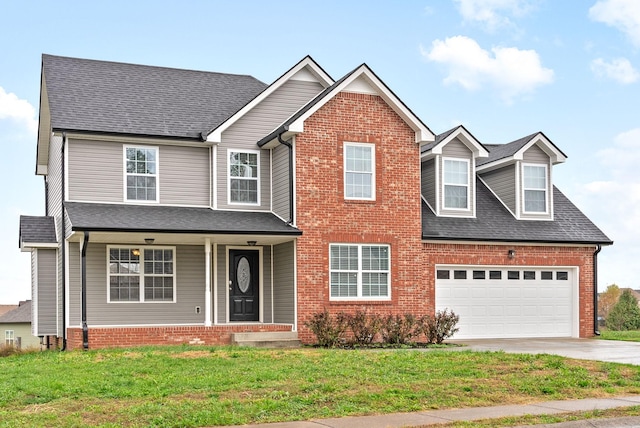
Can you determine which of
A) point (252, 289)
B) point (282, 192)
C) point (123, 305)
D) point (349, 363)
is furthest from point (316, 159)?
point (349, 363)

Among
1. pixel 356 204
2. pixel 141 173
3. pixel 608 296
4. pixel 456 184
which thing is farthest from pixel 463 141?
pixel 608 296

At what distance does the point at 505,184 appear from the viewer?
90.8ft

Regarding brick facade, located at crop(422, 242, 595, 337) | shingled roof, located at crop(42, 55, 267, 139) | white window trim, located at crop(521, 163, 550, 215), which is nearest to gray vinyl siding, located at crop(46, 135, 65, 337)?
shingled roof, located at crop(42, 55, 267, 139)

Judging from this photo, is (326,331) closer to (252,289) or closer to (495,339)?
(252,289)

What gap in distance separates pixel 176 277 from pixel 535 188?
1223 cm

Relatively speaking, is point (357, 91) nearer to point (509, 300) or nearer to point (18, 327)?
point (509, 300)

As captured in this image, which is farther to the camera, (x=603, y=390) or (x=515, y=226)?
(x=515, y=226)

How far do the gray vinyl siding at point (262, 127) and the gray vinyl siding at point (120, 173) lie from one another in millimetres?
514

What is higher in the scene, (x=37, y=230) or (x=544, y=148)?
(x=544, y=148)

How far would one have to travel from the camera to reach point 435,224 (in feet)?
83.5

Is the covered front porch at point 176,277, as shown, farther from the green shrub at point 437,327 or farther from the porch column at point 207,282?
the green shrub at point 437,327

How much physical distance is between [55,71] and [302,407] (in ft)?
58.4

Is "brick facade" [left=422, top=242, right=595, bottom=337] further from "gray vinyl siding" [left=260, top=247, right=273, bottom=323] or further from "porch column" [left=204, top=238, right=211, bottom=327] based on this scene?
"porch column" [left=204, top=238, right=211, bottom=327]

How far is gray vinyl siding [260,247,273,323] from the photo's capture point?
24.4 meters
